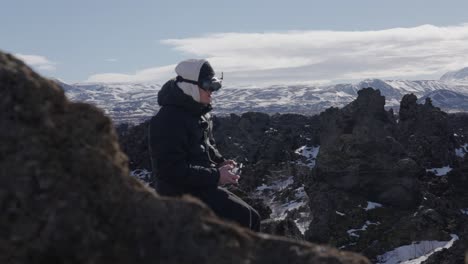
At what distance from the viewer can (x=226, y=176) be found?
7.20 m

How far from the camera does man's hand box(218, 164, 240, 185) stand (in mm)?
7168

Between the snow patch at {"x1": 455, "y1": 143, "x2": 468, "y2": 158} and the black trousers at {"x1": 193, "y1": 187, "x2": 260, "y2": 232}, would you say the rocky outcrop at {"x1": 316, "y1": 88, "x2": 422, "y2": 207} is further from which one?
the black trousers at {"x1": 193, "y1": 187, "x2": 260, "y2": 232}

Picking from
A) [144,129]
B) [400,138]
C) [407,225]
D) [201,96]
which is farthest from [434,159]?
A: [201,96]

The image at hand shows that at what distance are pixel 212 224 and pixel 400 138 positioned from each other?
45.6 metres

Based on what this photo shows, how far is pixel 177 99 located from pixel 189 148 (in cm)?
67

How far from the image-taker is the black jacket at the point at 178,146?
680cm

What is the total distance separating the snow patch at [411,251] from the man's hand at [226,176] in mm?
19109

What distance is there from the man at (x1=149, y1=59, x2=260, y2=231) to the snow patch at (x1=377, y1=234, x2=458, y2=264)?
19256 mm

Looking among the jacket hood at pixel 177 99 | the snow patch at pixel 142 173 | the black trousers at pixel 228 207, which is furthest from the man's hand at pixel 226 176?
the snow patch at pixel 142 173

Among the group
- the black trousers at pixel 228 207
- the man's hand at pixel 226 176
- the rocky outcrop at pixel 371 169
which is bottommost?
the rocky outcrop at pixel 371 169

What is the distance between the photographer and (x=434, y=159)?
43094 millimetres

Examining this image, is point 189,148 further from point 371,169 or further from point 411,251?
point 371,169

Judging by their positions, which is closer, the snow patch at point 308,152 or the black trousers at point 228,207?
the black trousers at point 228,207

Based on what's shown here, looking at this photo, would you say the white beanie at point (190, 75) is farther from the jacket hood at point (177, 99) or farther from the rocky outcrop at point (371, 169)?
the rocky outcrop at point (371, 169)
